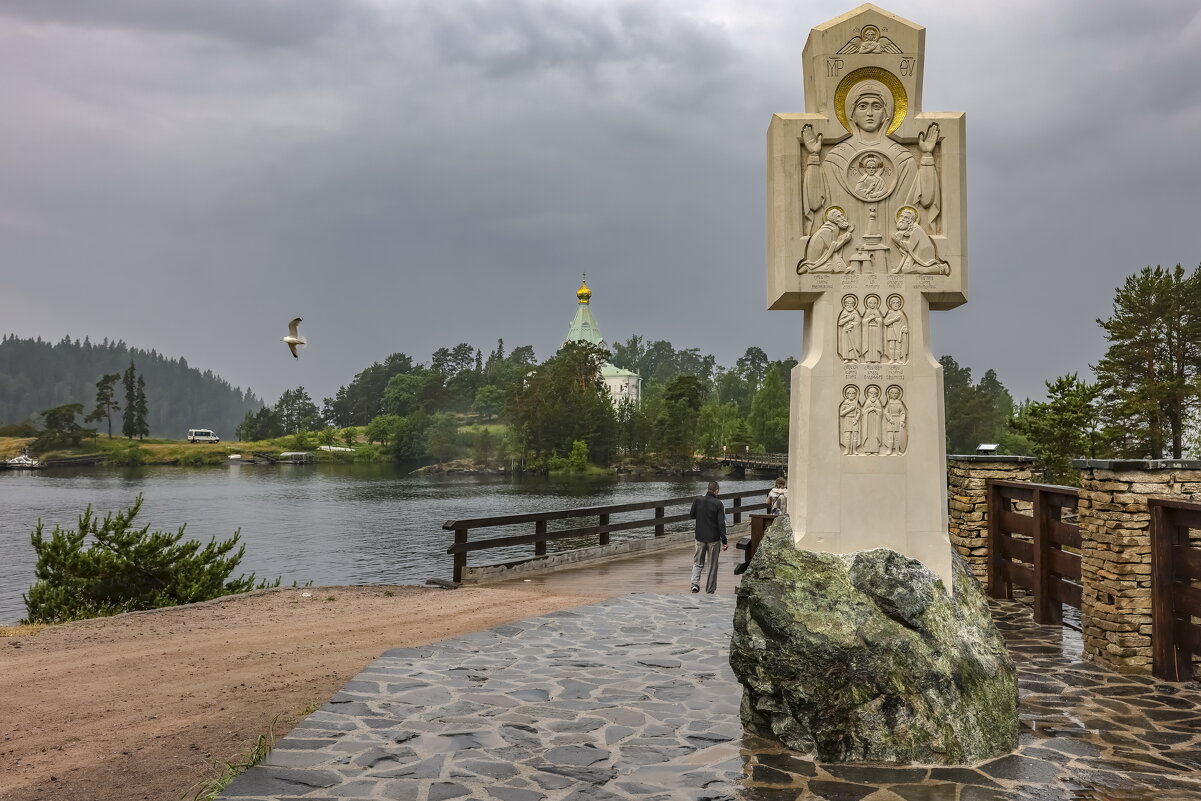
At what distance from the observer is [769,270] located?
6.02 meters

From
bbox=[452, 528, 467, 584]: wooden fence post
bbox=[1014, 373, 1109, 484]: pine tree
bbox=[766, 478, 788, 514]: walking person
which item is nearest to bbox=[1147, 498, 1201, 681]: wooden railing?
bbox=[766, 478, 788, 514]: walking person

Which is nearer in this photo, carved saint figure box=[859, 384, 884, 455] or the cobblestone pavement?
the cobblestone pavement

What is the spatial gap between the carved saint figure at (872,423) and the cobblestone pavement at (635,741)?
1928 mm

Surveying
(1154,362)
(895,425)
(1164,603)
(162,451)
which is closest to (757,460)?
(1154,362)

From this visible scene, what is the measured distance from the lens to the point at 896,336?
571cm

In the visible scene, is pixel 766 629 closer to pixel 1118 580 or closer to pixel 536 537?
pixel 1118 580

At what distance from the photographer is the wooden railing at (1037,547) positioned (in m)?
8.34

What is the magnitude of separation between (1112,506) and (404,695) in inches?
219

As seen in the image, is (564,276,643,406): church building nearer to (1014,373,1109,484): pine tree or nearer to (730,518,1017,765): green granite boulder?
(1014,373,1109,484): pine tree

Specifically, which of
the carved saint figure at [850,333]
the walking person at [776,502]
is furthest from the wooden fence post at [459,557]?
the carved saint figure at [850,333]

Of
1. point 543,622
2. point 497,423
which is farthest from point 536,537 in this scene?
point 497,423

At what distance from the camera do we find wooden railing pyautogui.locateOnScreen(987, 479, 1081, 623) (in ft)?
27.3

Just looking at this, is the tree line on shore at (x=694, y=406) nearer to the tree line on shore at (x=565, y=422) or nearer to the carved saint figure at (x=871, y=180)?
the tree line on shore at (x=565, y=422)

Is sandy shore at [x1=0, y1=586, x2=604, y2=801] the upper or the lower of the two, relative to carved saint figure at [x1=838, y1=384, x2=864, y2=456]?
lower
